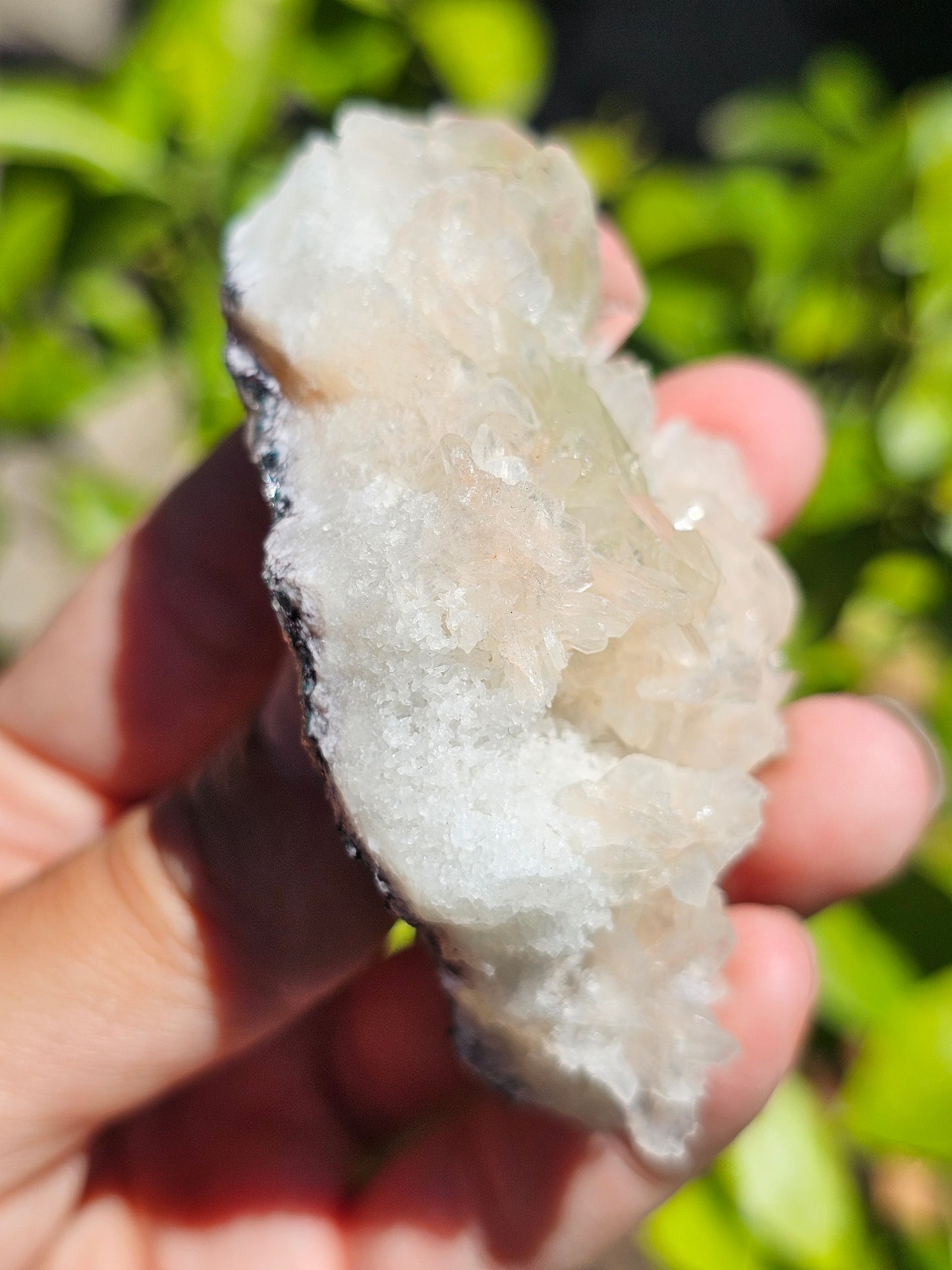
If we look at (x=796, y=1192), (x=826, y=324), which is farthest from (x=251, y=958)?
(x=826, y=324)

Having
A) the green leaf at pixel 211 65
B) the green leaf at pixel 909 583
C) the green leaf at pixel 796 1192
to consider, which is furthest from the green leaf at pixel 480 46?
the green leaf at pixel 796 1192

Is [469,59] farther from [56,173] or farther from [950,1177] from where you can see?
[950,1177]

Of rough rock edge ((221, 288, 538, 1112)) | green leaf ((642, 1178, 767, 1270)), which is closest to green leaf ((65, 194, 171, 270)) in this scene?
rough rock edge ((221, 288, 538, 1112))

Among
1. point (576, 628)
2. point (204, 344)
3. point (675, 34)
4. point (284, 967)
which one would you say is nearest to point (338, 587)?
point (576, 628)

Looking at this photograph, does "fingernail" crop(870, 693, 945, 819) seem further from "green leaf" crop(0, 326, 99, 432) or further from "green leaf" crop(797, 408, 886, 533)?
"green leaf" crop(0, 326, 99, 432)

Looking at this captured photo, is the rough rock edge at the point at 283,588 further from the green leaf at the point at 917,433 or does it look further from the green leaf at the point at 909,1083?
the green leaf at the point at 917,433

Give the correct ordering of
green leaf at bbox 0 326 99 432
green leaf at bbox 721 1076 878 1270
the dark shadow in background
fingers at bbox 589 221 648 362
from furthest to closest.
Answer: the dark shadow in background
green leaf at bbox 0 326 99 432
green leaf at bbox 721 1076 878 1270
fingers at bbox 589 221 648 362

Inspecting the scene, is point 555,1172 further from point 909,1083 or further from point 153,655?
point 153,655
